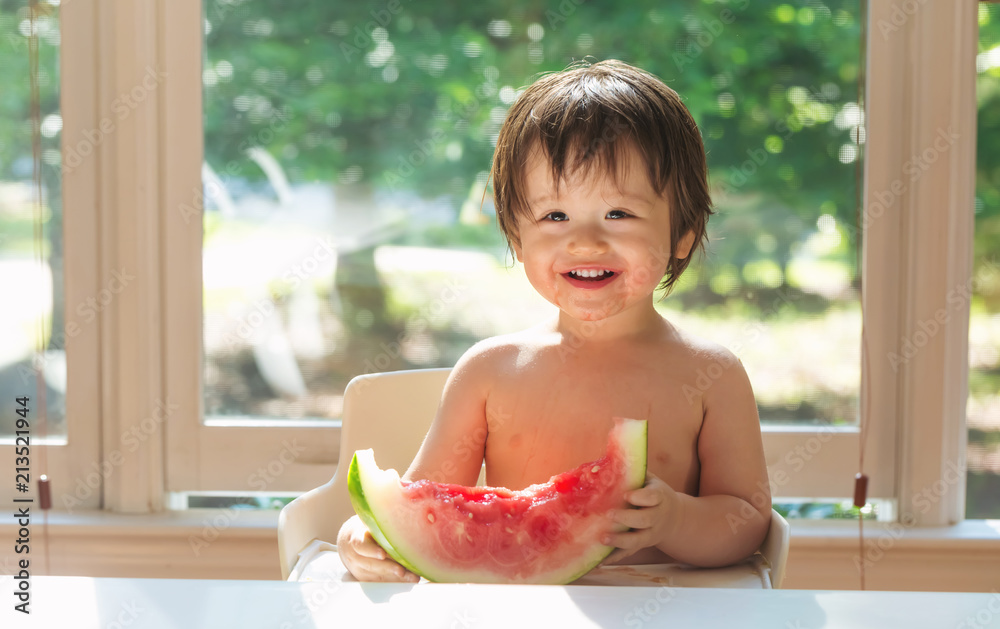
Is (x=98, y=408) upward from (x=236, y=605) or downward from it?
downward

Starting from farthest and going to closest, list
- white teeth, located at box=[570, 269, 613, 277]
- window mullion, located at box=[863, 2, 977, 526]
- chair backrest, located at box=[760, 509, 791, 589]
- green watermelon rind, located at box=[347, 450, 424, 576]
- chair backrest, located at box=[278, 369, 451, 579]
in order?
window mullion, located at box=[863, 2, 977, 526]
chair backrest, located at box=[278, 369, 451, 579]
white teeth, located at box=[570, 269, 613, 277]
chair backrest, located at box=[760, 509, 791, 589]
green watermelon rind, located at box=[347, 450, 424, 576]

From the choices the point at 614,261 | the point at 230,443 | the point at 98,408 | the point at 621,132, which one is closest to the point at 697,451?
the point at 614,261

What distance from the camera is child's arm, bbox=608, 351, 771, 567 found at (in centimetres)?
87

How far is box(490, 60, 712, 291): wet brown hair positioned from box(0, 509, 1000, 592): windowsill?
907 millimetres

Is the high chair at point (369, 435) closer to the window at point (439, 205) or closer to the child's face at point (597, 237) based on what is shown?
the child's face at point (597, 237)

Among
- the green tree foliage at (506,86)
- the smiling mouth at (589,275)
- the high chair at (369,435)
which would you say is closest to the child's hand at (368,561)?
the high chair at (369,435)

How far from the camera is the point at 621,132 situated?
101cm

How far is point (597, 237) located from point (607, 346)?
6.8 inches

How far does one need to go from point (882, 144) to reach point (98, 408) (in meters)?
1.71

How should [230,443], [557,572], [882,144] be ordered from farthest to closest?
[230,443] < [882,144] < [557,572]

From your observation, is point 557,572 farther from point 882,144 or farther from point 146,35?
point 146,35

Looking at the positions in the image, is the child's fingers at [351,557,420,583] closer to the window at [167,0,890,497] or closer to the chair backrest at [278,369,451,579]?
the chair backrest at [278,369,451,579]

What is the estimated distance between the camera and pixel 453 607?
1.65 ft

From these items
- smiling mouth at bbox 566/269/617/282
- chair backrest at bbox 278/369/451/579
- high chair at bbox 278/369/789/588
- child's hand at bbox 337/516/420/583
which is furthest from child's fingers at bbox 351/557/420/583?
smiling mouth at bbox 566/269/617/282
